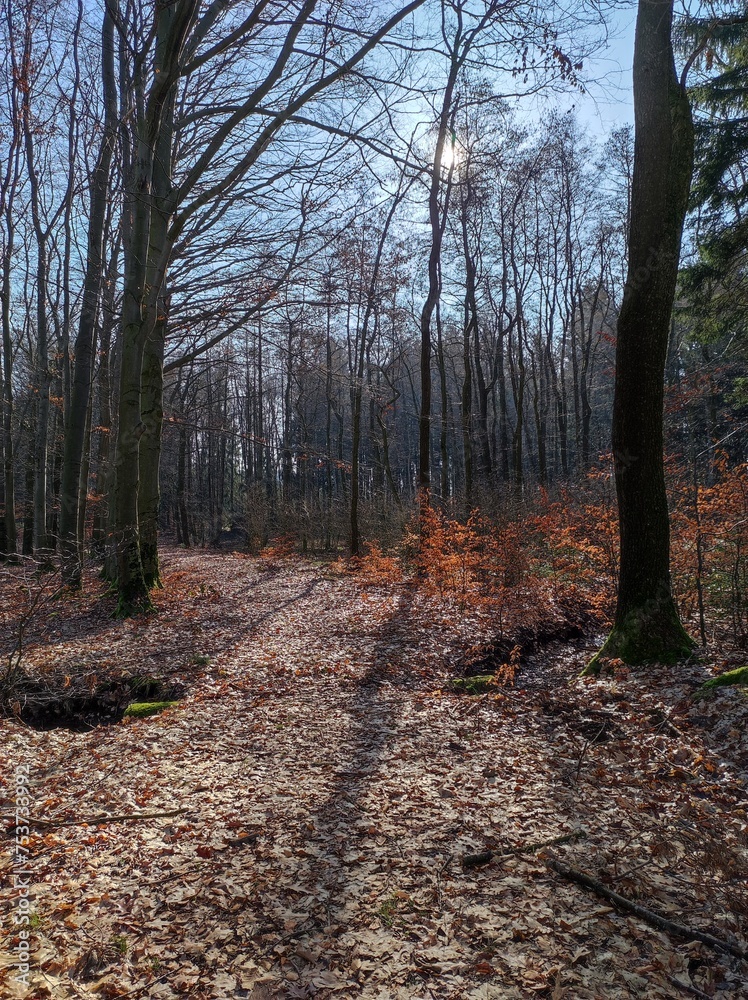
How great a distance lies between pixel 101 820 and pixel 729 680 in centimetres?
514

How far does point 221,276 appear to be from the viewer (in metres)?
11.3

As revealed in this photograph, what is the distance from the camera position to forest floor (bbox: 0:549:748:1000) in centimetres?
262

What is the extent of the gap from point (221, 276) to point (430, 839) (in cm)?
1071

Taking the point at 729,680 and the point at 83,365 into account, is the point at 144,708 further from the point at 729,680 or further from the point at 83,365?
the point at 83,365

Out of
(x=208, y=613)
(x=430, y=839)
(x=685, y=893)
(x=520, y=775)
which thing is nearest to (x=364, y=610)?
(x=208, y=613)

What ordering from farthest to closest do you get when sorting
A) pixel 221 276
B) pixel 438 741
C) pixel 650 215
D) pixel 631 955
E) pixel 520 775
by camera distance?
1. pixel 221 276
2. pixel 650 215
3. pixel 438 741
4. pixel 520 775
5. pixel 631 955

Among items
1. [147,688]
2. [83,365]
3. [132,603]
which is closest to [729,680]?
[147,688]

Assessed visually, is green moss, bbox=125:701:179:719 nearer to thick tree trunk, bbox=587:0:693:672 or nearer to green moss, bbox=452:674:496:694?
green moss, bbox=452:674:496:694

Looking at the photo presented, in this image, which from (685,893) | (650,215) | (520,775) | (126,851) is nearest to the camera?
(685,893)

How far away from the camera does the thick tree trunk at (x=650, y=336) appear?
5961mm

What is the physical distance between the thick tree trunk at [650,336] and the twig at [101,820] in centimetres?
474

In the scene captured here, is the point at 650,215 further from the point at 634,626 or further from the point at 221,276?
the point at 221,276

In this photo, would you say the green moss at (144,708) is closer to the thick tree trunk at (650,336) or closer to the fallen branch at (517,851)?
the fallen branch at (517,851)

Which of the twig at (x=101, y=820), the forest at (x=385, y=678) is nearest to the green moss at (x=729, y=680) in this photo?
the forest at (x=385, y=678)
